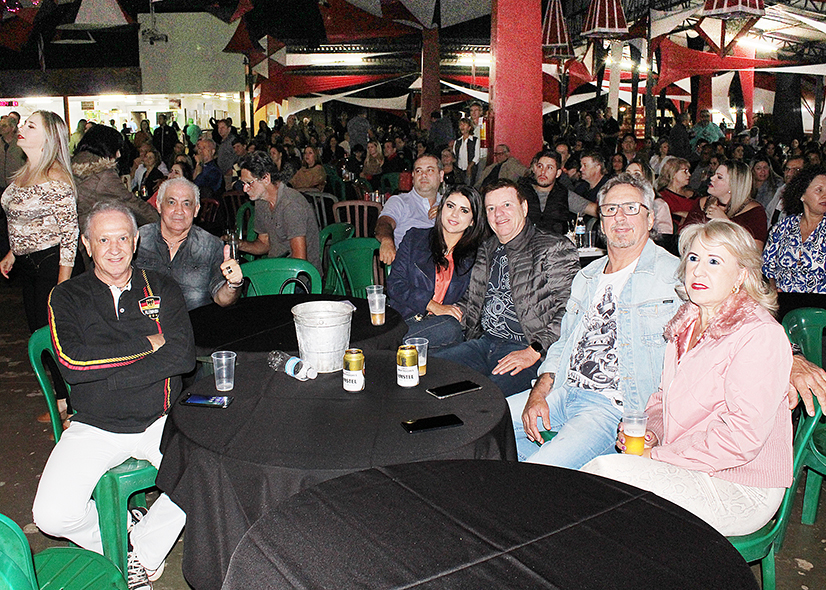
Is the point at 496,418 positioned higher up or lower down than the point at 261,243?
lower down

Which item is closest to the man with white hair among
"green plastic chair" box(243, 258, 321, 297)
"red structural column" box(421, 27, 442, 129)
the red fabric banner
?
"green plastic chair" box(243, 258, 321, 297)

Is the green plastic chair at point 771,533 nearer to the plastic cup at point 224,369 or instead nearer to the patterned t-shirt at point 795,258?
the plastic cup at point 224,369

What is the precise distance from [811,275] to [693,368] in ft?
6.72

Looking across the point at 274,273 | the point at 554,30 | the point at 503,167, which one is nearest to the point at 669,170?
the point at 503,167

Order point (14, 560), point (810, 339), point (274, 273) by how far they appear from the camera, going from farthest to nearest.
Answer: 1. point (274, 273)
2. point (810, 339)
3. point (14, 560)

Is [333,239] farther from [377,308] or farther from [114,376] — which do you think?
[114,376]

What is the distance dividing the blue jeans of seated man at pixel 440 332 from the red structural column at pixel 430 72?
13.8 meters

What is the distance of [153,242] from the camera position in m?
3.55

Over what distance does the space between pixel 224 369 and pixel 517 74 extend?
6.59m

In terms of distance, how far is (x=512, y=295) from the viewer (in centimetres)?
330

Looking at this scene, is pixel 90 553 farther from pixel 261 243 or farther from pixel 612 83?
pixel 612 83

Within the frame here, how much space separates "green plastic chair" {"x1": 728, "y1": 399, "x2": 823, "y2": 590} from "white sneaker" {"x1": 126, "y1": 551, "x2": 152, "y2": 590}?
1.88 meters

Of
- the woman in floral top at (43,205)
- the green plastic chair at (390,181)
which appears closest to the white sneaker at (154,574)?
the woman in floral top at (43,205)

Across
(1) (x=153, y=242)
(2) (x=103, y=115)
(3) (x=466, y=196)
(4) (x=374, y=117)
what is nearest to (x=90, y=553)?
(1) (x=153, y=242)
